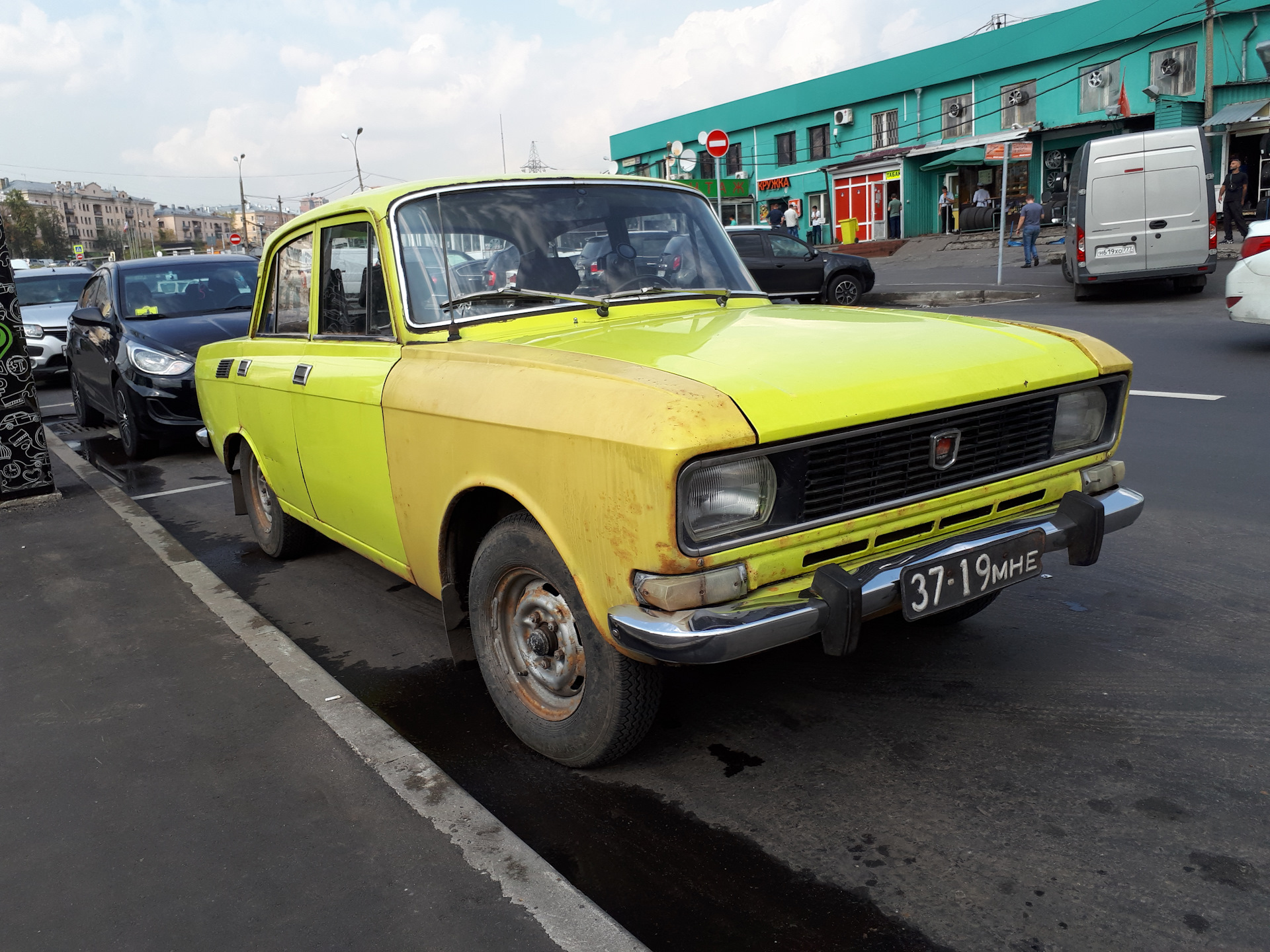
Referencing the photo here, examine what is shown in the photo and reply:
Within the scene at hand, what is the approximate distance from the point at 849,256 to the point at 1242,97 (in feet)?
60.5

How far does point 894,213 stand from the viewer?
38.5 meters

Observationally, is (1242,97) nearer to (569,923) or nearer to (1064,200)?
(1064,200)

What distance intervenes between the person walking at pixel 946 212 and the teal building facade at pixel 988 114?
5cm

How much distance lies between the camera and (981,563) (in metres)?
2.74

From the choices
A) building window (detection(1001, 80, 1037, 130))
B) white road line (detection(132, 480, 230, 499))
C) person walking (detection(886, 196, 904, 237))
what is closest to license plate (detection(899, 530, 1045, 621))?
white road line (detection(132, 480, 230, 499))

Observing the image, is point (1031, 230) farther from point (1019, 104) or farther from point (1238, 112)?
point (1019, 104)

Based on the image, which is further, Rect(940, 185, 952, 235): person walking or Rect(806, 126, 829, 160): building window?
Rect(806, 126, 829, 160): building window

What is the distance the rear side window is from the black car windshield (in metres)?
5.21

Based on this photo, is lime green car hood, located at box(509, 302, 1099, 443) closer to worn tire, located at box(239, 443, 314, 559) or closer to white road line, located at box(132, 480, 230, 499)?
worn tire, located at box(239, 443, 314, 559)

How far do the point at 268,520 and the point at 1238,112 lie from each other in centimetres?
3097

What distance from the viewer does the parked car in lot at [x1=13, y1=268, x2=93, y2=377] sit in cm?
1465

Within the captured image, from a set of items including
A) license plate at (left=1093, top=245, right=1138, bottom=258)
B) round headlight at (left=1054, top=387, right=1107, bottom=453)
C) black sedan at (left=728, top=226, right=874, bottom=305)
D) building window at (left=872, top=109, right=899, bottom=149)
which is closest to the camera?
round headlight at (left=1054, top=387, right=1107, bottom=453)

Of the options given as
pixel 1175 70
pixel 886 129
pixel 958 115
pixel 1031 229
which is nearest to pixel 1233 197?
pixel 1031 229

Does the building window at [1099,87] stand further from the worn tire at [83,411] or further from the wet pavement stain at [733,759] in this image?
the wet pavement stain at [733,759]
